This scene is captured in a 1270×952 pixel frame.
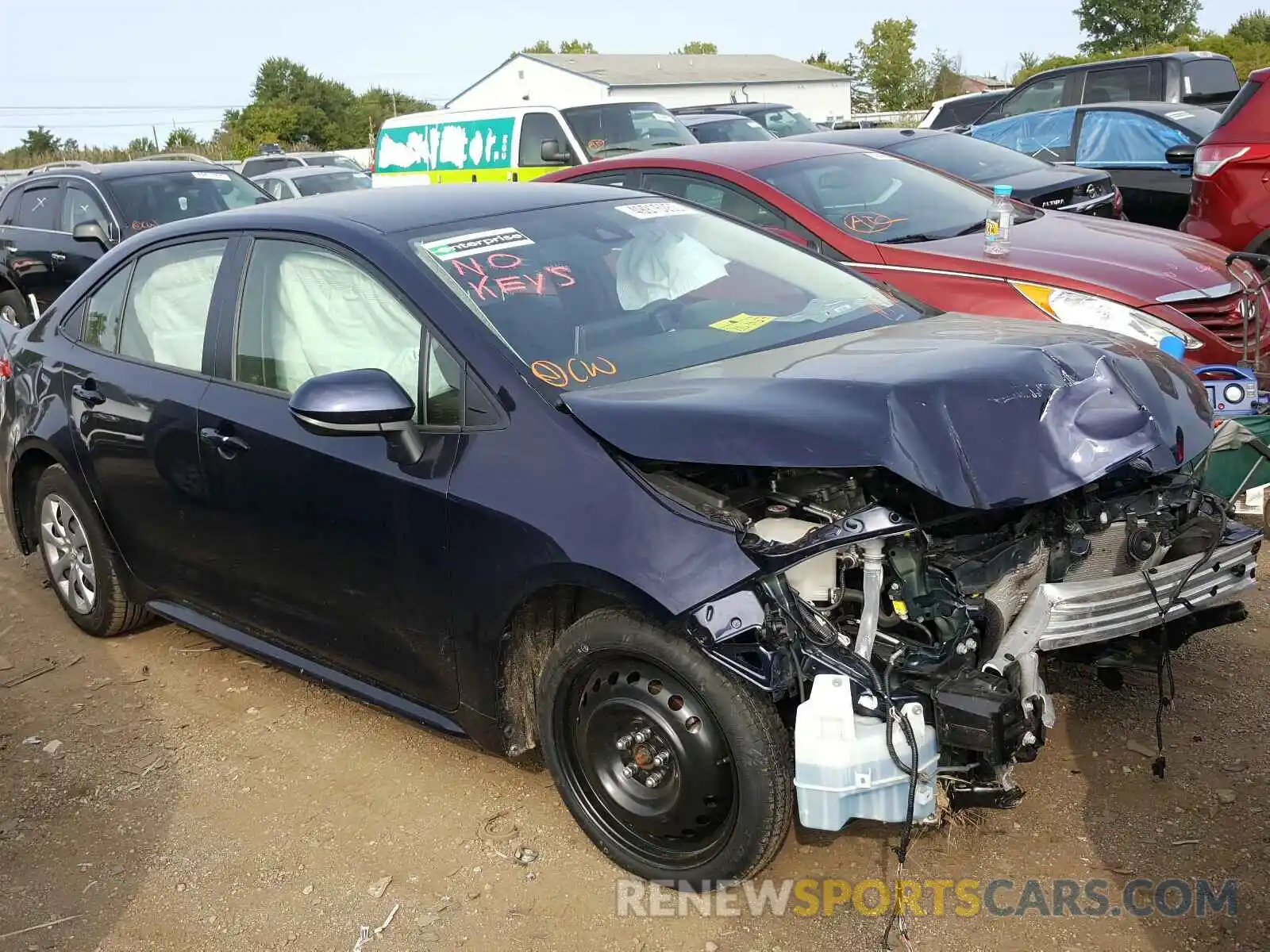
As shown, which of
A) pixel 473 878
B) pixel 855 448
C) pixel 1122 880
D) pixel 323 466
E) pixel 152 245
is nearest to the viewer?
pixel 855 448

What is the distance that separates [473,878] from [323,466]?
1.26 m

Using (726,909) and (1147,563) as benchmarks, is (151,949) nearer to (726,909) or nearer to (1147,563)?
(726,909)

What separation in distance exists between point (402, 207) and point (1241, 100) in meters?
6.43

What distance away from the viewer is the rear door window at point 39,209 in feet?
39.3

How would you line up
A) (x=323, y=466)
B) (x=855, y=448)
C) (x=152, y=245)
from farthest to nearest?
(x=152, y=245)
(x=323, y=466)
(x=855, y=448)

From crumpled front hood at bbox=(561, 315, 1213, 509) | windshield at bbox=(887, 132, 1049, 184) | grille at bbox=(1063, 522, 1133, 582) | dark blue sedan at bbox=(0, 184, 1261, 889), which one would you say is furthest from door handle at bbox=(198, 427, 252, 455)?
windshield at bbox=(887, 132, 1049, 184)

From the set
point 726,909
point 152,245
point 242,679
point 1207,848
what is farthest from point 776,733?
point 152,245

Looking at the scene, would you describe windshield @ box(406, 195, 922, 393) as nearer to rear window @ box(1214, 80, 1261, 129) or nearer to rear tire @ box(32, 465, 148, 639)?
rear tire @ box(32, 465, 148, 639)

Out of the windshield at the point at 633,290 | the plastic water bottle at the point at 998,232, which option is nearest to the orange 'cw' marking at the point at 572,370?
the windshield at the point at 633,290

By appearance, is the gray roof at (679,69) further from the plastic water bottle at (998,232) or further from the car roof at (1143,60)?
the plastic water bottle at (998,232)

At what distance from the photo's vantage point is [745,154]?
6.99 meters

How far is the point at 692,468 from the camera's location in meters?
3.11

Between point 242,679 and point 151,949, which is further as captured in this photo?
point 242,679

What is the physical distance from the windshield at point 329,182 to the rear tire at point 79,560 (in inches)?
554
